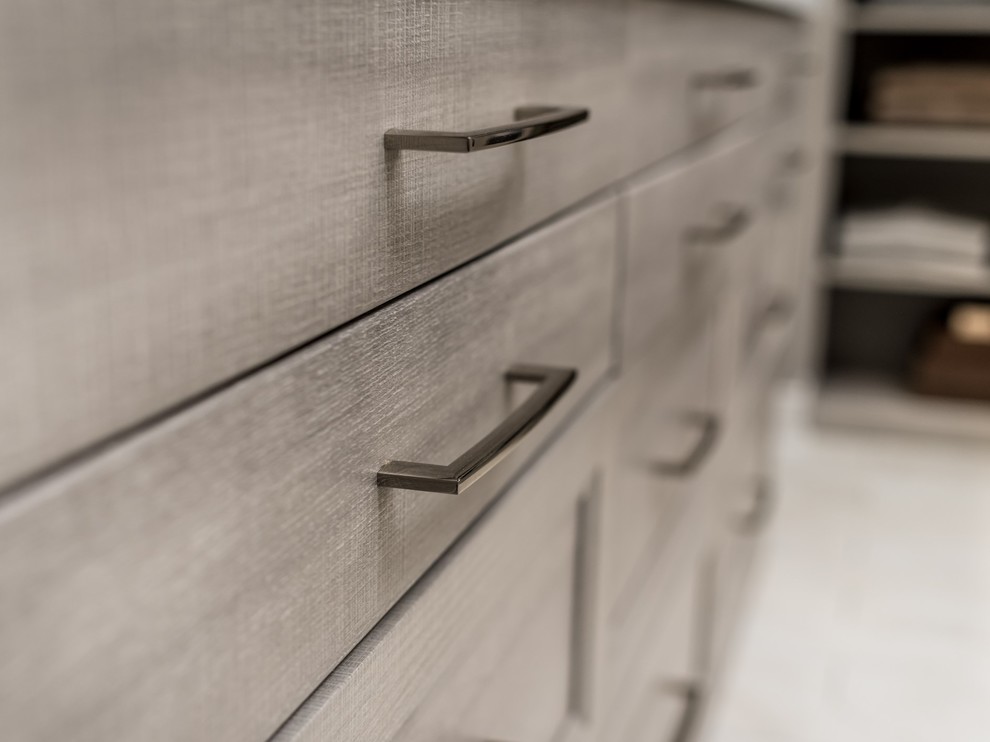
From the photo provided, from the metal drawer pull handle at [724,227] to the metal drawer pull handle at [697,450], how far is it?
7.0 inches

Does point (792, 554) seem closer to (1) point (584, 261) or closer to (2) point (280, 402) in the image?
(1) point (584, 261)

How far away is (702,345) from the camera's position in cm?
116

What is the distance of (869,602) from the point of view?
1863mm

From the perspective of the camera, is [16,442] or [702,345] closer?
[16,442]

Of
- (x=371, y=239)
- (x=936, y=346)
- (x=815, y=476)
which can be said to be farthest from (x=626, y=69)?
(x=936, y=346)

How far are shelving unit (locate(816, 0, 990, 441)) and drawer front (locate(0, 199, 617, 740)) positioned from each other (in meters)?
2.07

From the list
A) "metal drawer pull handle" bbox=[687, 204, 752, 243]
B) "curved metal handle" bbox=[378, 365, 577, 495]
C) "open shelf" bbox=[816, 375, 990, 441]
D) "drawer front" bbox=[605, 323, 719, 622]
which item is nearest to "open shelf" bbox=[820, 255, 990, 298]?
"open shelf" bbox=[816, 375, 990, 441]

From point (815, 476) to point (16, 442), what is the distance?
7.36ft

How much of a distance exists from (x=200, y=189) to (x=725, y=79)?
2.67 feet

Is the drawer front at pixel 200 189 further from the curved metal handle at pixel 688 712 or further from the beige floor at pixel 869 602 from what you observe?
the beige floor at pixel 869 602

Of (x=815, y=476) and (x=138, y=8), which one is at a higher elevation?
(x=138, y=8)

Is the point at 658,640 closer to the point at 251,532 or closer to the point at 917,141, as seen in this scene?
the point at 251,532

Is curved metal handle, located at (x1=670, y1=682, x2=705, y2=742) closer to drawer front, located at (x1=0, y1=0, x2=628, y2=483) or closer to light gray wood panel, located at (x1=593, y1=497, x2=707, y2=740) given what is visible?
light gray wood panel, located at (x1=593, y1=497, x2=707, y2=740)

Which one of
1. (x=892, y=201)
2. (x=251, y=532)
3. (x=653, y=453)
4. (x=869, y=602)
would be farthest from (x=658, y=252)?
(x=892, y=201)
